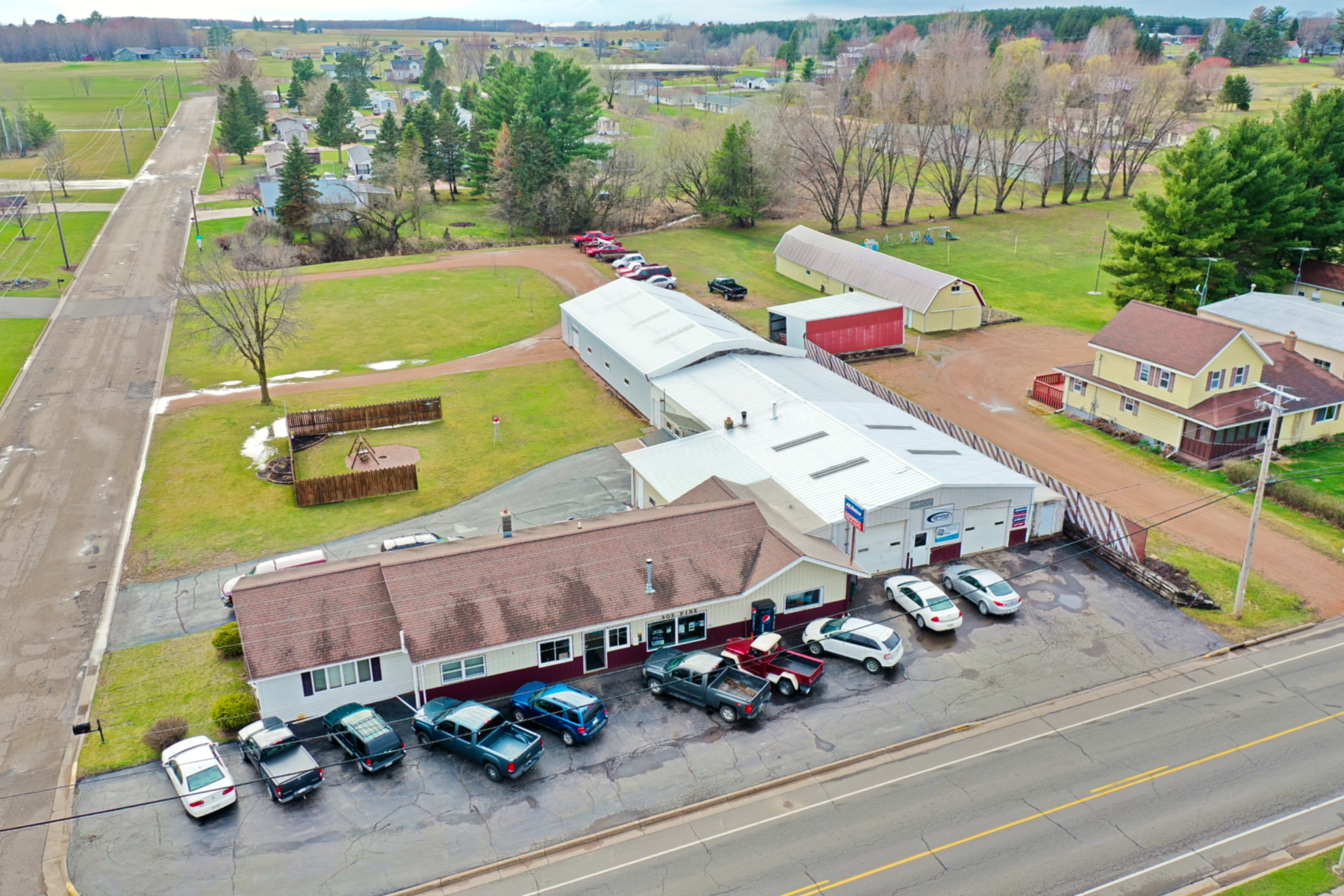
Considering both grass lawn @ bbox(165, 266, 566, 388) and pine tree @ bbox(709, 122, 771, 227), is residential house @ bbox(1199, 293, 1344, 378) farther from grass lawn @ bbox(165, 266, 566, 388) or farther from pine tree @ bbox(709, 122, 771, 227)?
pine tree @ bbox(709, 122, 771, 227)

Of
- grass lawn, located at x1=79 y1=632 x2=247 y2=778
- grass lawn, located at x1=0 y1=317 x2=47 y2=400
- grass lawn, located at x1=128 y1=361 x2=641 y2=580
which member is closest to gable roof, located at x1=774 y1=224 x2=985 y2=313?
grass lawn, located at x1=128 y1=361 x2=641 y2=580

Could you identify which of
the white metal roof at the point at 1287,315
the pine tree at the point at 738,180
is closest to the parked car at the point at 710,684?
the white metal roof at the point at 1287,315

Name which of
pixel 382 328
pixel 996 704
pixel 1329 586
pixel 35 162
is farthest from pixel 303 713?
pixel 35 162

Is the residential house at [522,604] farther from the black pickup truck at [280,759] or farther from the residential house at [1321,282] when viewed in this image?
the residential house at [1321,282]

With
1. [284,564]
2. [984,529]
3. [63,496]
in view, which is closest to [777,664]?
[984,529]

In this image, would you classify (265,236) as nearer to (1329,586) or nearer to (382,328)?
(382,328)

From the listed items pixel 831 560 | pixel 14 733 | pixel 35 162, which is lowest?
pixel 14 733
